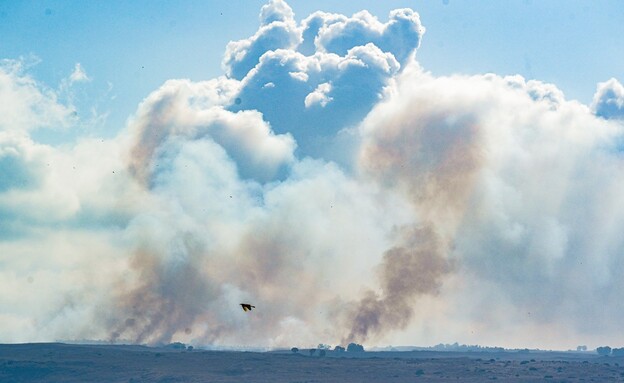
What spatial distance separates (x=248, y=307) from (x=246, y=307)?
3.41ft

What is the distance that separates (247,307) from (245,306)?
0.37 m

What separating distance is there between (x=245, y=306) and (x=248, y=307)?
3.69ft

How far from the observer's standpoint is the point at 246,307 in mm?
122062

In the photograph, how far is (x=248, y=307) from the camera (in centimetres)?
12306

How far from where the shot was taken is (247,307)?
122 metres

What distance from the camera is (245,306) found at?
12206cm

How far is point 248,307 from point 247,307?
108 centimetres
